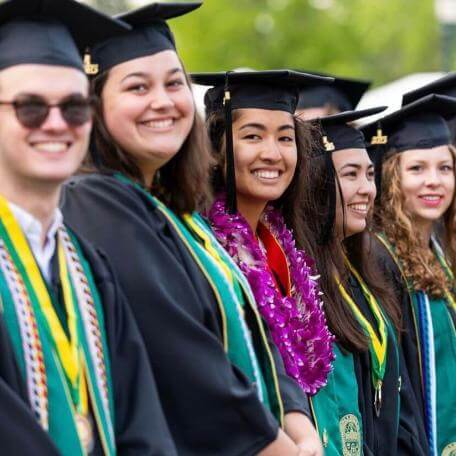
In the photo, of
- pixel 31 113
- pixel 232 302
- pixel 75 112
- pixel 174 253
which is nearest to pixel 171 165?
pixel 174 253

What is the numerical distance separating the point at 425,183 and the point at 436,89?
86 centimetres

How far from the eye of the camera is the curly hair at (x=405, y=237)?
5676 millimetres

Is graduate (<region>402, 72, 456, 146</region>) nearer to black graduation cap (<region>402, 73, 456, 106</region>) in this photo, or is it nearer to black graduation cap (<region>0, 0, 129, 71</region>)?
black graduation cap (<region>402, 73, 456, 106</region>)

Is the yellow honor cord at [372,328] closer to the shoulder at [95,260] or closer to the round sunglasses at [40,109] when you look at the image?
the shoulder at [95,260]

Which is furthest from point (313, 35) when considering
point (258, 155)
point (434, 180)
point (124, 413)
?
point (124, 413)

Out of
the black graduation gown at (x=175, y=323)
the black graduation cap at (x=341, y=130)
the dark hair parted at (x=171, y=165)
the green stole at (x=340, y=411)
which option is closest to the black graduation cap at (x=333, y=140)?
the black graduation cap at (x=341, y=130)

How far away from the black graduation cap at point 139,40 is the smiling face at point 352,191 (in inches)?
63.2

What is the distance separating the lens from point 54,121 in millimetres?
3053

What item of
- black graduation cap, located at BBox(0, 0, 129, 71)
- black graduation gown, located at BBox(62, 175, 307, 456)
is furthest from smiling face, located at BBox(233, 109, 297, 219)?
black graduation cap, located at BBox(0, 0, 129, 71)

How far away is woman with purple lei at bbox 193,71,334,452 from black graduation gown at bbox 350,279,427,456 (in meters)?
0.44

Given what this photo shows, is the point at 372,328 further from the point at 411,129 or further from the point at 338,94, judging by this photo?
the point at 338,94

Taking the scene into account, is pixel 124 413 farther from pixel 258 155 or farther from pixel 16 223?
pixel 258 155

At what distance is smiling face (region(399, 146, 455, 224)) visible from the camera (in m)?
5.85

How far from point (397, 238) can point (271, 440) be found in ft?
7.75
